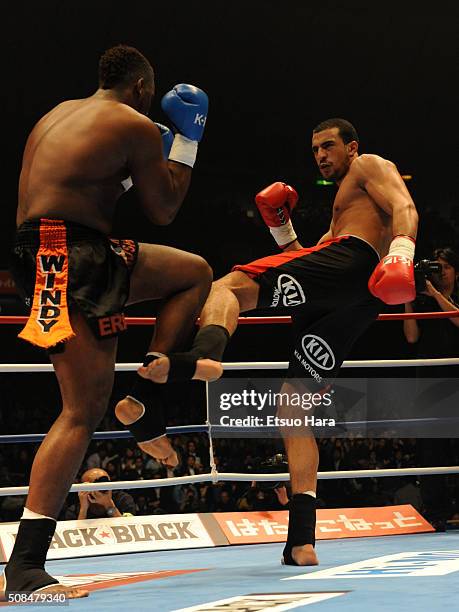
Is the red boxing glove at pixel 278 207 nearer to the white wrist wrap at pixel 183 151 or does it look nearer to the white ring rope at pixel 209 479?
the white ring rope at pixel 209 479

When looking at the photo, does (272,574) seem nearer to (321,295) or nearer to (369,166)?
(321,295)

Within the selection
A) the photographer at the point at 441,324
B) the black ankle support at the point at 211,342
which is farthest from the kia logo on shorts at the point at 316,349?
the photographer at the point at 441,324

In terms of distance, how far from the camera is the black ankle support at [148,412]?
1.92m

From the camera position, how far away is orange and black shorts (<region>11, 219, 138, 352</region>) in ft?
6.02

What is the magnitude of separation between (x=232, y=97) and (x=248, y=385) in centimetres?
602

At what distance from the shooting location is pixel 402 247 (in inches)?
96.3

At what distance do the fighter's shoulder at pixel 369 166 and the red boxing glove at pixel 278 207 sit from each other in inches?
10.8

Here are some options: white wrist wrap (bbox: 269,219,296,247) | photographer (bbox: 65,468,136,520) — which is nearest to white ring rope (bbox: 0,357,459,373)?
white wrist wrap (bbox: 269,219,296,247)

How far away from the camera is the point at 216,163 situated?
10.6 metres

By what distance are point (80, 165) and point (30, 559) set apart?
2.59 ft

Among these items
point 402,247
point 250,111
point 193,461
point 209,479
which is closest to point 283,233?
point 402,247

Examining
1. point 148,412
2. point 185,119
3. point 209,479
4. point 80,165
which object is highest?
point 185,119

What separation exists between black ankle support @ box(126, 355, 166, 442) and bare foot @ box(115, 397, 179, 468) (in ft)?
0.05

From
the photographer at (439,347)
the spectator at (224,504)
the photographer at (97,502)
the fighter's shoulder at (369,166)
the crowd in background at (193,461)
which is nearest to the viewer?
the fighter's shoulder at (369,166)
